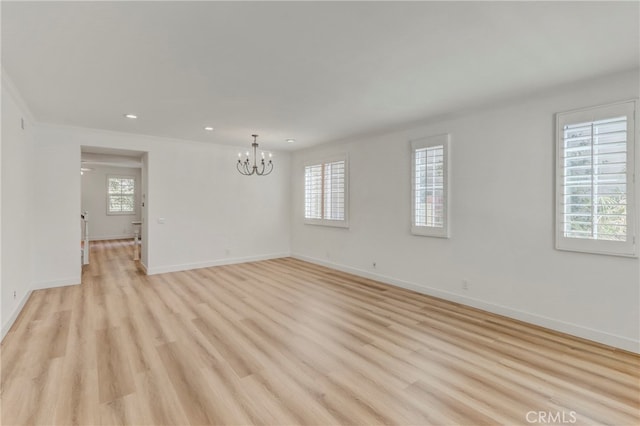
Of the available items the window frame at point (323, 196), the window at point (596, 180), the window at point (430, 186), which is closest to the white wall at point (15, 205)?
the window frame at point (323, 196)

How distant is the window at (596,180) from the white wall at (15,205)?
5762 mm

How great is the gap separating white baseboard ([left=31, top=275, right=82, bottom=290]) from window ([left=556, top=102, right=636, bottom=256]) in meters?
6.96

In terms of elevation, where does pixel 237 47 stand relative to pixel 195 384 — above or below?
above

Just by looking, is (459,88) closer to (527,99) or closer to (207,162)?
(527,99)

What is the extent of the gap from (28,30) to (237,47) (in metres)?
1.45

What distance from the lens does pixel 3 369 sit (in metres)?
2.46

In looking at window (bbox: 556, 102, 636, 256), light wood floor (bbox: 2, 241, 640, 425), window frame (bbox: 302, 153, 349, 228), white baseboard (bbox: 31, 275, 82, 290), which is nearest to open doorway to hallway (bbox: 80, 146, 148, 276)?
white baseboard (bbox: 31, 275, 82, 290)

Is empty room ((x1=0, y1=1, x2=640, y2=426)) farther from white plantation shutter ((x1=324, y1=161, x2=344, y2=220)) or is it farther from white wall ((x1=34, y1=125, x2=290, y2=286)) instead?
white plantation shutter ((x1=324, y1=161, x2=344, y2=220))

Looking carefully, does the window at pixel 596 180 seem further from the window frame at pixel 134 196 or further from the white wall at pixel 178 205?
the window frame at pixel 134 196

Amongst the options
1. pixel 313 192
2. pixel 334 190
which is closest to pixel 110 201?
pixel 313 192

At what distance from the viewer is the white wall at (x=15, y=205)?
10.4 ft

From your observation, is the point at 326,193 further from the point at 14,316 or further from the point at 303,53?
the point at 14,316

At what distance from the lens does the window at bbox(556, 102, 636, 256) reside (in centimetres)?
283

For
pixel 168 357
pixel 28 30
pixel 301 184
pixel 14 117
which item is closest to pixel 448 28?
pixel 28 30
